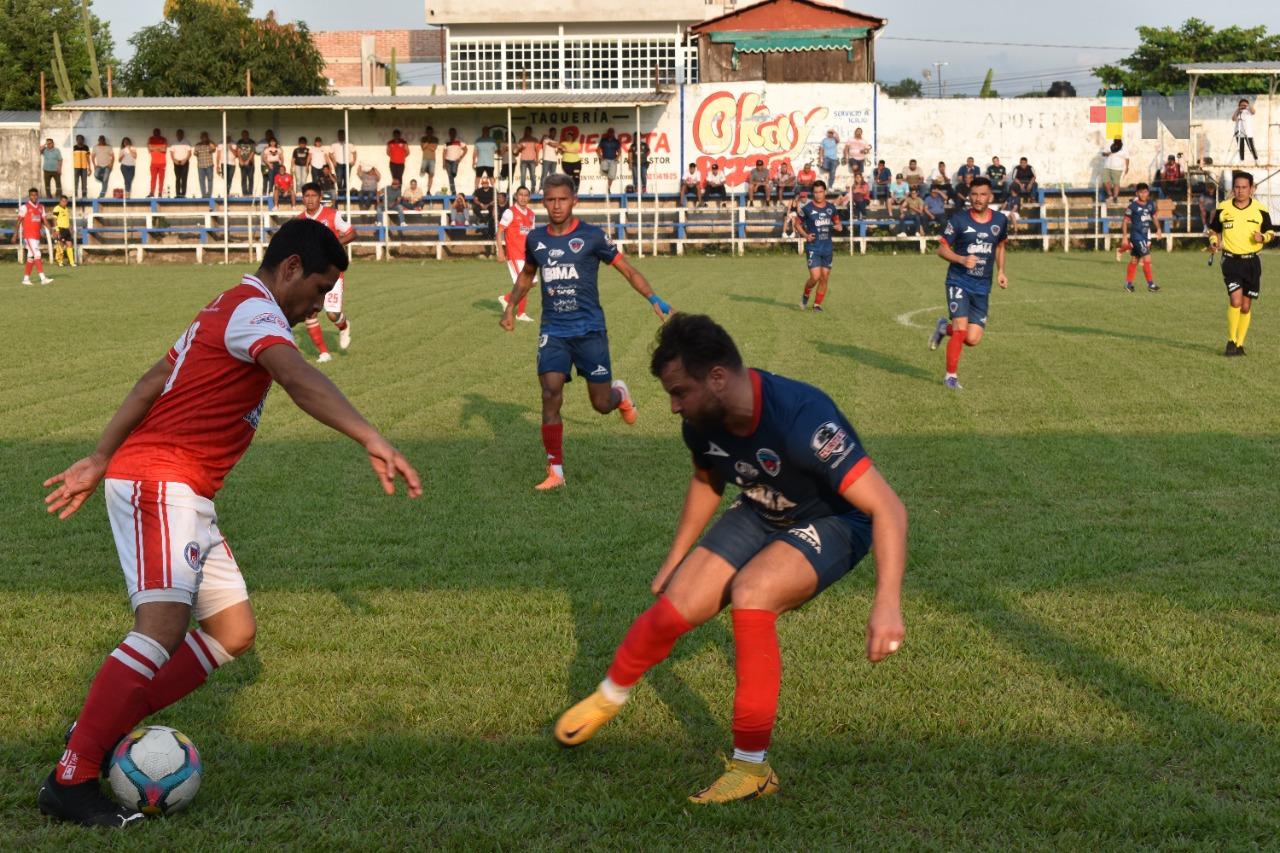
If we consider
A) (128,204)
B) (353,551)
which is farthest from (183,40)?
(353,551)

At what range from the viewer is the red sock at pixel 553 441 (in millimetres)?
10023

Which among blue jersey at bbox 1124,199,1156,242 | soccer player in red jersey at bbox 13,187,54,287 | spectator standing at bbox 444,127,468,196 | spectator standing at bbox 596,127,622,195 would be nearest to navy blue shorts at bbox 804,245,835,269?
blue jersey at bbox 1124,199,1156,242

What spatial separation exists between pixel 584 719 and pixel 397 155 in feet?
126

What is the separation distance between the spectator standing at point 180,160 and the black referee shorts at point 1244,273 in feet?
110

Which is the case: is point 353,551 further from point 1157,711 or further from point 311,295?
point 1157,711

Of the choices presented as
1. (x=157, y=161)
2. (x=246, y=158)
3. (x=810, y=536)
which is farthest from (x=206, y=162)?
(x=810, y=536)

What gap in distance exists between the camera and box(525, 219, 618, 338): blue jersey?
10.2 meters

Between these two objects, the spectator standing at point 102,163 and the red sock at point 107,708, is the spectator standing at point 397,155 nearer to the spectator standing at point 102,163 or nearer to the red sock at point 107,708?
the spectator standing at point 102,163

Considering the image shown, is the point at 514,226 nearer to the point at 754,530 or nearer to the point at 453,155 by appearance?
the point at 754,530

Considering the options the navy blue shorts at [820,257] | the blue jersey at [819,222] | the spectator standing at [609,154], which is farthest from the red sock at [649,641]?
the spectator standing at [609,154]

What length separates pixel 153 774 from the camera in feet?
14.9

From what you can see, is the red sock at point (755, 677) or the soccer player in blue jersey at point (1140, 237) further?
the soccer player in blue jersey at point (1140, 237)

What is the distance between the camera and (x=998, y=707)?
5.45m

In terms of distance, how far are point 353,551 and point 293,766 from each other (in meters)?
3.22
